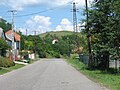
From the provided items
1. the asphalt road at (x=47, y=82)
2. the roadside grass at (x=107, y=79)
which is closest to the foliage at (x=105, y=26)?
the roadside grass at (x=107, y=79)

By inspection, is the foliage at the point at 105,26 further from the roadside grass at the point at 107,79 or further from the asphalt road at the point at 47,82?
the asphalt road at the point at 47,82

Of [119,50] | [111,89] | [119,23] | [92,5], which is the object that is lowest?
[111,89]

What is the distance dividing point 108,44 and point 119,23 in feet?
8.19

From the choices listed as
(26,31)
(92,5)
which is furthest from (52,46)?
(92,5)

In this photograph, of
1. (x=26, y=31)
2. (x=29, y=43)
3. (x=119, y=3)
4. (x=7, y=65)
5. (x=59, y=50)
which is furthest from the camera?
(x=59, y=50)

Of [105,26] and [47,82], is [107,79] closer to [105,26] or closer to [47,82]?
[47,82]

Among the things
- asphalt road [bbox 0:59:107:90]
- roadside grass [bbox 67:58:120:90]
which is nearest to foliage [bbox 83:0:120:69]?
roadside grass [bbox 67:58:120:90]

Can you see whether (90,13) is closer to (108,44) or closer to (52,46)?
(108,44)

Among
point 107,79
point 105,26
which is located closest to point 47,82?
point 107,79

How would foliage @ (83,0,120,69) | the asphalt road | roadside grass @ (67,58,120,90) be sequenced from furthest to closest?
foliage @ (83,0,120,69), roadside grass @ (67,58,120,90), the asphalt road

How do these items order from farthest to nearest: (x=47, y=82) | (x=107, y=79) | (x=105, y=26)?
(x=105, y=26) < (x=107, y=79) < (x=47, y=82)

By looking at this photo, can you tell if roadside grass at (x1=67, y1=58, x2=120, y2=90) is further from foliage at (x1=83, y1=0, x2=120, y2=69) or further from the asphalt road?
foliage at (x1=83, y1=0, x2=120, y2=69)

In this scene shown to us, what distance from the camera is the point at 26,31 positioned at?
126 metres

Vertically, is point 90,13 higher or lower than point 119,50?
higher
